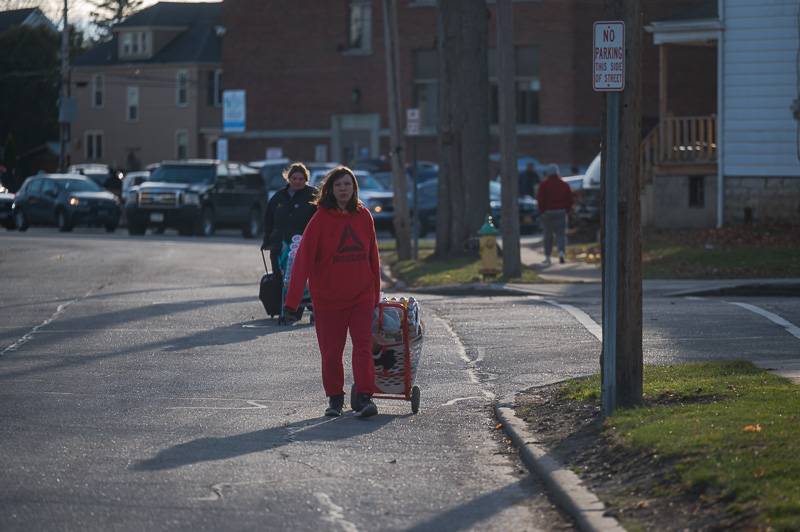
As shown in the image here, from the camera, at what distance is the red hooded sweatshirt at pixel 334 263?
1066cm

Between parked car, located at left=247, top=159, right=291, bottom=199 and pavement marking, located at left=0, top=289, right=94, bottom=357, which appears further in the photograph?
parked car, located at left=247, top=159, right=291, bottom=199

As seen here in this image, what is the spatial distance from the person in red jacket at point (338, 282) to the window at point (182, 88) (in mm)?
68179

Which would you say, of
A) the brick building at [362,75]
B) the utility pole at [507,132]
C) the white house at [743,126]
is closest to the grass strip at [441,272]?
the utility pole at [507,132]

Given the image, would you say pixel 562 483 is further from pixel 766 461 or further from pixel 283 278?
pixel 283 278

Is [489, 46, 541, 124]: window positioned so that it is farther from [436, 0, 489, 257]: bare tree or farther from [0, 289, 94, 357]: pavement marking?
[0, 289, 94, 357]: pavement marking

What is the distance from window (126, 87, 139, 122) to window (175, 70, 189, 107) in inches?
116

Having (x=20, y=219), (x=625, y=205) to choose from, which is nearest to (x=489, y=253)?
(x=625, y=205)

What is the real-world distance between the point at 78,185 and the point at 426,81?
1933cm

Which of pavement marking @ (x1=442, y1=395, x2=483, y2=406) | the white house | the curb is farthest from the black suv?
the curb

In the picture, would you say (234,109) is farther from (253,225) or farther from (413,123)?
(413,123)

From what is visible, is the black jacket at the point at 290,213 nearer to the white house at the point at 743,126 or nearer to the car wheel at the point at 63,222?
the white house at the point at 743,126

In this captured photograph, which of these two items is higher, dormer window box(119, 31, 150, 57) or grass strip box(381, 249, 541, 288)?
dormer window box(119, 31, 150, 57)

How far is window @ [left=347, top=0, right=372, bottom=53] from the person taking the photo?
61.0m

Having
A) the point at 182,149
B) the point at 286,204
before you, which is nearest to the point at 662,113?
the point at 286,204
